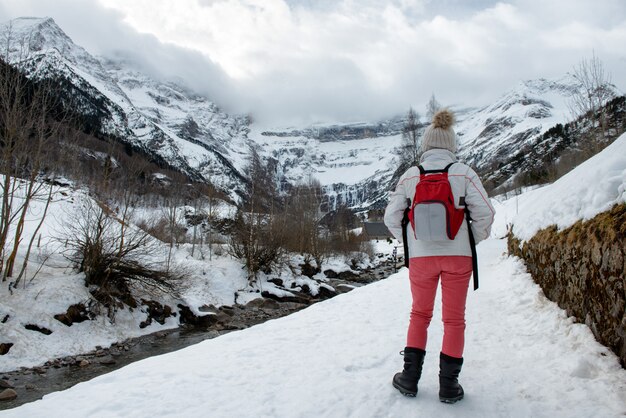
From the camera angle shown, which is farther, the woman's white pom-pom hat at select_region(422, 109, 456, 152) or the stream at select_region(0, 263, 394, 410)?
the stream at select_region(0, 263, 394, 410)

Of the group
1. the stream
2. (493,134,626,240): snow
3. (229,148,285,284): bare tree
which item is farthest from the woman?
(229,148,285,284): bare tree

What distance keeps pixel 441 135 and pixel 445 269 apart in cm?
120

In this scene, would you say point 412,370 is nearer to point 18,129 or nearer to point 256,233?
point 18,129

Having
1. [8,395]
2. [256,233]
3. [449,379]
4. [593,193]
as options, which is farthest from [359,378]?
[256,233]

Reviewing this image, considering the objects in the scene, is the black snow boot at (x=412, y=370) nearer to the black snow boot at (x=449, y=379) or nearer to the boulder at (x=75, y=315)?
the black snow boot at (x=449, y=379)

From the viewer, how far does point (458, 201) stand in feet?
9.50

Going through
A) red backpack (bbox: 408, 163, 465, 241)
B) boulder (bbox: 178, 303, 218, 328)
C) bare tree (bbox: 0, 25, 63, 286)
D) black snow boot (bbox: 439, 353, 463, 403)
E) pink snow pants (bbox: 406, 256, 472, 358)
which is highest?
bare tree (bbox: 0, 25, 63, 286)

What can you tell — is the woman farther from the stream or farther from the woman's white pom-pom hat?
the stream

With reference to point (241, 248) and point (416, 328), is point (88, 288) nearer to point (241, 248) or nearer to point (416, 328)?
point (241, 248)

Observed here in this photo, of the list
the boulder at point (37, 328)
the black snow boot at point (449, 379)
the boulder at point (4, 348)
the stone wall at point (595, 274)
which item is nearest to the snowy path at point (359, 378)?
the black snow boot at point (449, 379)

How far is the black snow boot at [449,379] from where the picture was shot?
2777 mm

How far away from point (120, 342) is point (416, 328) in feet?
41.7

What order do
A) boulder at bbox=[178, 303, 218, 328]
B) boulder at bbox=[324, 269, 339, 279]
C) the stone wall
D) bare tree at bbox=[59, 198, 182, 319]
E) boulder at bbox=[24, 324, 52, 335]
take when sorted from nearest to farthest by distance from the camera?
the stone wall
boulder at bbox=[24, 324, 52, 335]
bare tree at bbox=[59, 198, 182, 319]
boulder at bbox=[178, 303, 218, 328]
boulder at bbox=[324, 269, 339, 279]

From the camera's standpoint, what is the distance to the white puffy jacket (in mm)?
2857
